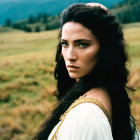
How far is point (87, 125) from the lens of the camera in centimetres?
146

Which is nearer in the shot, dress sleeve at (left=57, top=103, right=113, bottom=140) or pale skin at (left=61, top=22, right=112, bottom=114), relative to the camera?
dress sleeve at (left=57, top=103, right=113, bottom=140)

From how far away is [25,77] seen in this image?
14.1 metres

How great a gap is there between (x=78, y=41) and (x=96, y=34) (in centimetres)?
14

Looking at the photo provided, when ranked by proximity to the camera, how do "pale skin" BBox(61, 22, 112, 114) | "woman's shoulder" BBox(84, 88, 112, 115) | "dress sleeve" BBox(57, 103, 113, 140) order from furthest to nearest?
"pale skin" BBox(61, 22, 112, 114) < "woman's shoulder" BBox(84, 88, 112, 115) < "dress sleeve" BBox(57, 103, 113, 140)

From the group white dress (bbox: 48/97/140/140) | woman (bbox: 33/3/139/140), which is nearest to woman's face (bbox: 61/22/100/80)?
woman (bbox: 33/3/139/140)

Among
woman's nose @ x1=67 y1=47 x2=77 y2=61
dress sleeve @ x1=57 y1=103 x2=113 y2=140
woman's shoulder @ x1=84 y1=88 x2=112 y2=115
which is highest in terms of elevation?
woman's nose @ x1=67 y1=47 x2=77 y2=61

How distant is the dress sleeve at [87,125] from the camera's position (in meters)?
1.45

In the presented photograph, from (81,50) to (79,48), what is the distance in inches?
0.8

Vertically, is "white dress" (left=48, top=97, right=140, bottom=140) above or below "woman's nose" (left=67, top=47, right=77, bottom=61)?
below

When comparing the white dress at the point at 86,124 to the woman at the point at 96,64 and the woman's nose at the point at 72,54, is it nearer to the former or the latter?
the woman at the point at 96,64

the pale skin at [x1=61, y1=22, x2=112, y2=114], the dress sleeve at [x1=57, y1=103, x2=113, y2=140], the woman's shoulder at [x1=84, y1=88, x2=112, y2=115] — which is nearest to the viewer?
the dress sleeve at [x1=57, y1=103, x2=113, y2=140]

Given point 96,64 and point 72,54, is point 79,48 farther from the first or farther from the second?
point 96,64

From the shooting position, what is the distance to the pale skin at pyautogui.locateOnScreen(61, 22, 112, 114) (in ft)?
5.87

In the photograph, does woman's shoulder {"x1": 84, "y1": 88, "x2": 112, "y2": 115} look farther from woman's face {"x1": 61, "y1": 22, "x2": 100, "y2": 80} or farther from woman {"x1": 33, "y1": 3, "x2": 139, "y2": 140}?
woman's face {"x1": 61, "y1": 22, "x2": 100, "y2": 80}
